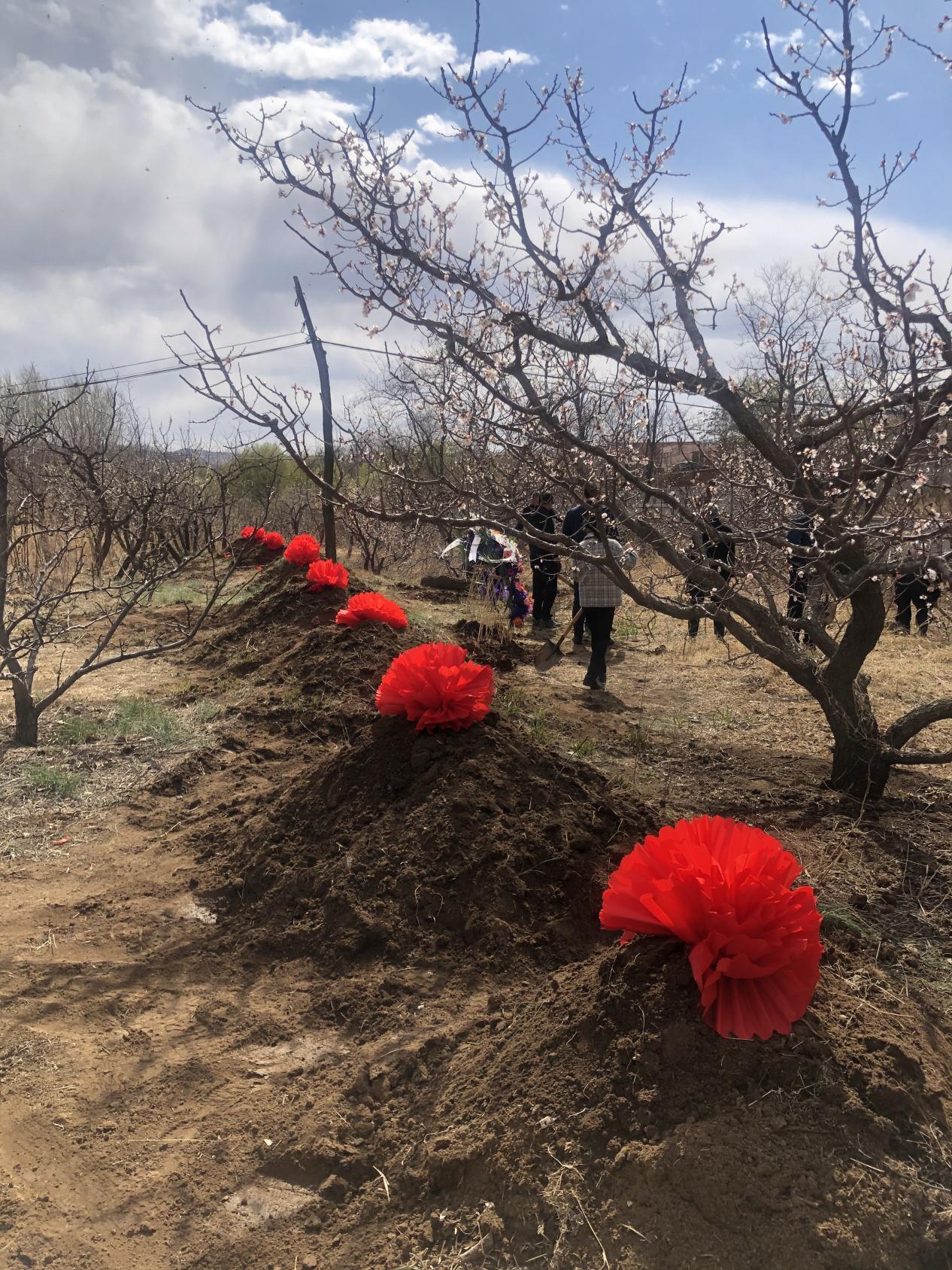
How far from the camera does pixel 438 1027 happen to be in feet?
7.95

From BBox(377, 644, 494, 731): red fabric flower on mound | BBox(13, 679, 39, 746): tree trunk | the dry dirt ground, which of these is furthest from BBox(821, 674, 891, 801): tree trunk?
BBox(13, 679, 39, 746): tree trunk

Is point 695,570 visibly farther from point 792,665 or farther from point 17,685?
point 17,685

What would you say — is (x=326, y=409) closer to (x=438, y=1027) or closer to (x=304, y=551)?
(x=304, y=551)

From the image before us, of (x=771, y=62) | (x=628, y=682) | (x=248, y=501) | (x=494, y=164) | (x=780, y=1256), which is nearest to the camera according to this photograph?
(x=780, y=1256)

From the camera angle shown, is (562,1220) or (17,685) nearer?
(562,1220)

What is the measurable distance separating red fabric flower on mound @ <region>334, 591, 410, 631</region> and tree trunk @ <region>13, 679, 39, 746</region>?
254cm

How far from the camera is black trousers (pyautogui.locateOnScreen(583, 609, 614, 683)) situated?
691 centimetres

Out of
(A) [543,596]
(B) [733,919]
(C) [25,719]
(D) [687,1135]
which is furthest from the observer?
(A) [543,596]

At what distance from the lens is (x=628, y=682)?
741cm

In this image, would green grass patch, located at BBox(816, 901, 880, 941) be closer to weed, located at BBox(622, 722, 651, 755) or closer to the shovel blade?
weed, located at BBox(622, 722, 651, 755)

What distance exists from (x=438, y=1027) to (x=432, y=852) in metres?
0.76

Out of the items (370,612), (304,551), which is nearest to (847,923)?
(370,612)

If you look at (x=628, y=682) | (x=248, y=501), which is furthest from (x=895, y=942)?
(x=248, y=501)

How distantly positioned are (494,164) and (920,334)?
78.6 inches
